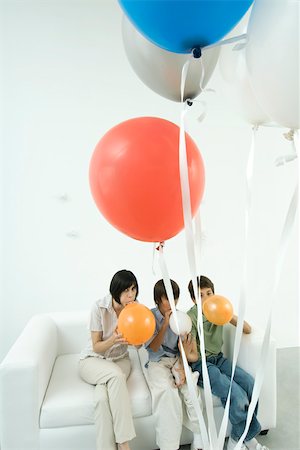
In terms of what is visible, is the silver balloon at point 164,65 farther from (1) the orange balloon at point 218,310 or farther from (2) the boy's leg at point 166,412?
(2) the boy's leg at point 166,412

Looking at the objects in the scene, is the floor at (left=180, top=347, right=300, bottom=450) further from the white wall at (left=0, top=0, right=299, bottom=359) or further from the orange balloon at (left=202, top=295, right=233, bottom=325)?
the white wall at (left=0, top=0, right=299, bottom=359)

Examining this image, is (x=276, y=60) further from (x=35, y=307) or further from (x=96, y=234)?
(x=35, y=307)

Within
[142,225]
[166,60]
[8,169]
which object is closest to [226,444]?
[142,225]

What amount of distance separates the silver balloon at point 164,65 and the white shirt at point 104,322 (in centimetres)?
116

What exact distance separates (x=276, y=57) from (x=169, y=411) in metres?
1.52

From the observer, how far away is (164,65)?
3.50 feet

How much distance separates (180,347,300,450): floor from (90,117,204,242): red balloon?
4.41 feet

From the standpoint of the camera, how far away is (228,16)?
35.3 inches

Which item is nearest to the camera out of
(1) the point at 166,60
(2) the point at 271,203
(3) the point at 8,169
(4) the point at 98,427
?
(1) the point at 166,60

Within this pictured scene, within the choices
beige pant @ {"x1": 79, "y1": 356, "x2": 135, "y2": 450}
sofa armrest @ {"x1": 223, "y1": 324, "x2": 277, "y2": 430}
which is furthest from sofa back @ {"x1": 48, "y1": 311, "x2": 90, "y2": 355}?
sofa armrest @ {"x1": 223, "y1": 324, "x2": 277, "y2": 430}

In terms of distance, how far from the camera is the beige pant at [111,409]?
1722mm

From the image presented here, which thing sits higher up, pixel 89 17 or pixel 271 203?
pixel 89 17

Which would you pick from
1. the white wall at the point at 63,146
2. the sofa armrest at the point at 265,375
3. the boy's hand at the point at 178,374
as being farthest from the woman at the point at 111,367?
the white wall at the point at 63,146

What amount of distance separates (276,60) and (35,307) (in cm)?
246
